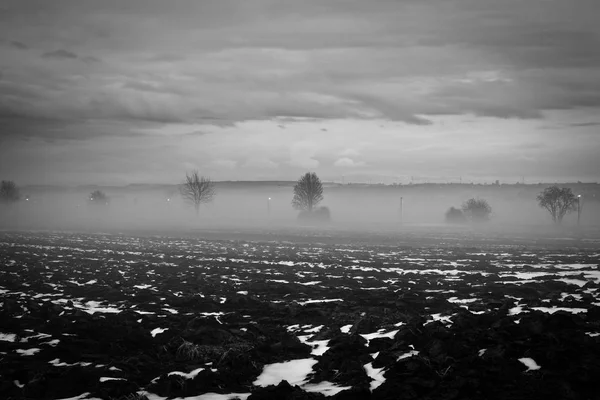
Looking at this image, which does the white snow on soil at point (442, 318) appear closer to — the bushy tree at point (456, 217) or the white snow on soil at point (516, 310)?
the white snow on soil at point (516, 310)

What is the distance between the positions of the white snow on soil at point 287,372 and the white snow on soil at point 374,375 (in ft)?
3.99

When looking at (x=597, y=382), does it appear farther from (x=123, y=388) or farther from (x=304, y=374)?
(x=123, y=388)

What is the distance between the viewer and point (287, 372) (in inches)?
387

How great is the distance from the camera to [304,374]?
31.7 feet

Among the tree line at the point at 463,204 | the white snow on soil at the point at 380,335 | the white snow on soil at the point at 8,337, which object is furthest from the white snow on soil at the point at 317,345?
the tree line at the point at 463,204

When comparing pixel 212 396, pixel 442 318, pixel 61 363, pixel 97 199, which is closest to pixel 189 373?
pixel 212 396

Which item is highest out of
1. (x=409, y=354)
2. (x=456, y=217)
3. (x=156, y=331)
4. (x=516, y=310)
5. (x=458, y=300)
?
(x=409, y=354)

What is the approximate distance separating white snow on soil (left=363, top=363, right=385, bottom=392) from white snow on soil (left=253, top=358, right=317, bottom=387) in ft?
3.99

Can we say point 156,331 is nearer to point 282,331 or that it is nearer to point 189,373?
point 282,331

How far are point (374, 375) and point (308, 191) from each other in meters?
103

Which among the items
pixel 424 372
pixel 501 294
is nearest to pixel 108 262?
pixel 501 294

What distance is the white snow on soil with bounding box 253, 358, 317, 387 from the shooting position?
9253mm

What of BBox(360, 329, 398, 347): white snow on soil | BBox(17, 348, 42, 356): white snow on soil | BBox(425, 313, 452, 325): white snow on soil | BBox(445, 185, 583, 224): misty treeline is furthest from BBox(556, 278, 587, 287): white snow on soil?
BBox(445, 185, 583, 224): misty treeline

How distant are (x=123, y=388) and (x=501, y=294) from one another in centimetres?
1455
